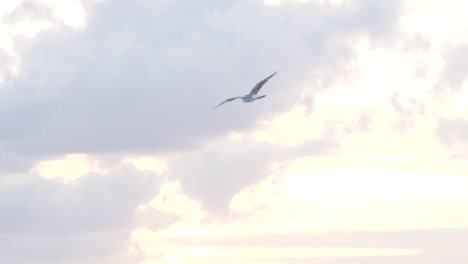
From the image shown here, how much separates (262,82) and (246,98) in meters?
6.81

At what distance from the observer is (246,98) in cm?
15038

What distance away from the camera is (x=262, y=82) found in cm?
15575
